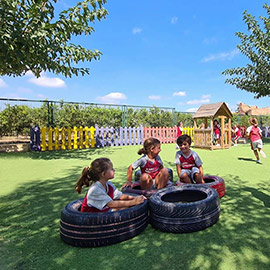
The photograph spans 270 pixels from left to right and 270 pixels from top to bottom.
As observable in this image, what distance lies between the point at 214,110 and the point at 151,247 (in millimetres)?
12267

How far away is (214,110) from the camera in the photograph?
1356 centimetres

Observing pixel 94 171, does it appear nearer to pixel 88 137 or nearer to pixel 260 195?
pixel 260 195

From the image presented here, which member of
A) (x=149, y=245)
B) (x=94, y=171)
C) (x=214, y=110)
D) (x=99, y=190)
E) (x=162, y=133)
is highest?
(x=214, y=110)

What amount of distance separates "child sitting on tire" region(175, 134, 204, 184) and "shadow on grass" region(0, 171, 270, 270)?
29.9 inches

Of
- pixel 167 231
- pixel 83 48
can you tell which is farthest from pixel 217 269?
pixel 83 48

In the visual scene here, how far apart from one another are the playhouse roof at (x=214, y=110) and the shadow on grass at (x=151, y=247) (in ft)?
34.1

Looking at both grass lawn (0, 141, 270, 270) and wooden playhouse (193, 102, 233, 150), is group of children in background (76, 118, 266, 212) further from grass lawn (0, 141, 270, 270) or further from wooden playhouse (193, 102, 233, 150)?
wooden playhouse (193, 102, 233, 150)

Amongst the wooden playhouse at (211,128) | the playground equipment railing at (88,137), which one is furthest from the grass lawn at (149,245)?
the playground equipment railing at (88,137)

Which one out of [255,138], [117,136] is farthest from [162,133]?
[255,138]

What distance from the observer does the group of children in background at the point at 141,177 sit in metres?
2.67

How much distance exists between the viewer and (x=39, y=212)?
3664 mm

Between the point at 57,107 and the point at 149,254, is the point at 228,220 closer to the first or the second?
the point at 149,254

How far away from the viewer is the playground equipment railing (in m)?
13.4

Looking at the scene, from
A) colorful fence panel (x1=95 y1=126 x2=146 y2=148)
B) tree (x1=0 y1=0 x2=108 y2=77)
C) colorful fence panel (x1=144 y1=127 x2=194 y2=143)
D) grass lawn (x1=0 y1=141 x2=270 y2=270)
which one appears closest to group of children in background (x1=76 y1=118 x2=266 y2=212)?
grass lawn (x1=0 y1=141 x2=270 y2=270)
